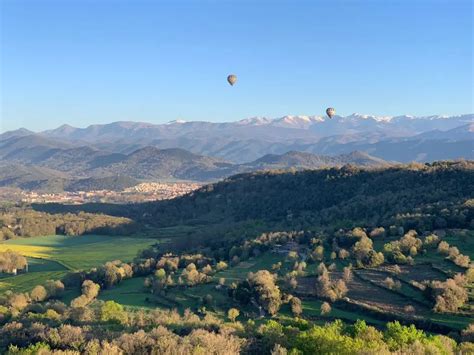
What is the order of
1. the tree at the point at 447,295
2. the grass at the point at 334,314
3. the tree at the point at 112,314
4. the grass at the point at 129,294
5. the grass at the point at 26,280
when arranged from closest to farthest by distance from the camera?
the tree at the point at 112,314, the tree at the point at 447,295, the grass at the point at 334,314, the grass at the point at 129,294, the grass at the point at 26,280

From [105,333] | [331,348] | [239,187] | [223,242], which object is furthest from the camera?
[239,187]

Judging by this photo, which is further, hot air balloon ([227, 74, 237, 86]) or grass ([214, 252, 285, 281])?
hot air balloon ([227, 74, 237, 86])

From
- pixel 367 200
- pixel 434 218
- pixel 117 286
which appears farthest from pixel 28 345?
pixel 367 200

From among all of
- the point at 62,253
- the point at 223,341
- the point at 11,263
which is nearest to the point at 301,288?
the point at 223,341

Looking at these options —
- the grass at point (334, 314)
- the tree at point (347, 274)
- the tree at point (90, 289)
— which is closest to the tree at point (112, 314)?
the grass at point (334, 314)

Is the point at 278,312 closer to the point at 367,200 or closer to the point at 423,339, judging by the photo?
the point at 423,339

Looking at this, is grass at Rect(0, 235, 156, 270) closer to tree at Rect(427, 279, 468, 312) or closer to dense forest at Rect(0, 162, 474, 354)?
dense forest at Rect(0, 162, 474, 354)

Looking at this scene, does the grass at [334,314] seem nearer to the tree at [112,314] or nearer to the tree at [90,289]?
the tree at [112,314]

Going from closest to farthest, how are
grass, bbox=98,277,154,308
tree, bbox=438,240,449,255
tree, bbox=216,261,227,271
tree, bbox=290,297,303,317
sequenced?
tree, bbox=290,297,303,317 < grass, bbox=98,277,154,308 < tree, bbox=438,240,449,255 < tree, bbox=216,261,227,271

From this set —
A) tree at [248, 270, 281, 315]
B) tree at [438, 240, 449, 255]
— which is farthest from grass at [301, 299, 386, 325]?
tree at [438, 240, 449, 255]
